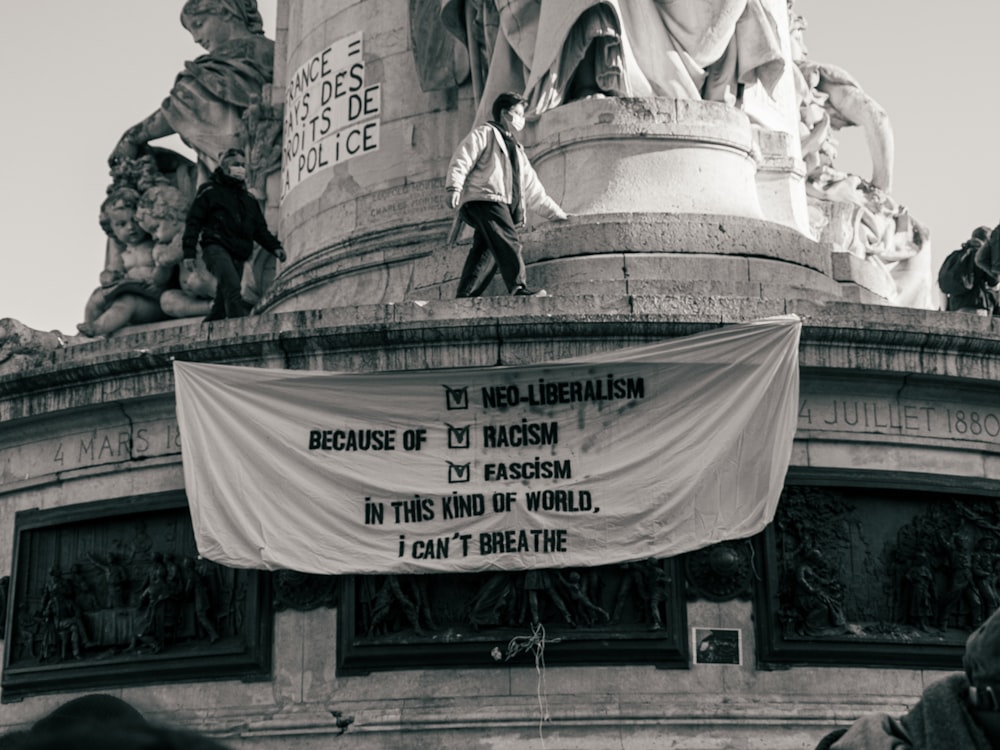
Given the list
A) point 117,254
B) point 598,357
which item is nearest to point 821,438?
point 598,357

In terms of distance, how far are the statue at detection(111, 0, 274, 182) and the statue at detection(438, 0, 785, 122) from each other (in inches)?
252

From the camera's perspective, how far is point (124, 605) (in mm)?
14594

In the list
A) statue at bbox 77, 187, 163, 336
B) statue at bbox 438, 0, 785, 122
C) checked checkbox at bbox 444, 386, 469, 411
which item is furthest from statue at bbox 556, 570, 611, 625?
statue at bbox 77, 187, 163, 336

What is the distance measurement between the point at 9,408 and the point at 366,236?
16.5 ft

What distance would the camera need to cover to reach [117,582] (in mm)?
14602

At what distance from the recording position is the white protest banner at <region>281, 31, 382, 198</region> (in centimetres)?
2023

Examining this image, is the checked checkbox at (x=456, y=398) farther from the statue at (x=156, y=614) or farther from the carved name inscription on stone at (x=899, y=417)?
the statue at (x=156, y=614)

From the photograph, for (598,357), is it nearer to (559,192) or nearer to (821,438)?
(821,438)

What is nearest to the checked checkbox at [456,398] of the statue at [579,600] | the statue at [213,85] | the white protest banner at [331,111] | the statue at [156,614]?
the statue at [579,600]

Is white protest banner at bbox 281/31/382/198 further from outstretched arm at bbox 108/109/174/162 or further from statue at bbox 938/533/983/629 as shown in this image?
statue at bbox 938/533/983/629

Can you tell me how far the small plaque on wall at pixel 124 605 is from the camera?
13875 mm

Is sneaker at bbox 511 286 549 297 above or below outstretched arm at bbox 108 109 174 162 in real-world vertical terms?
below

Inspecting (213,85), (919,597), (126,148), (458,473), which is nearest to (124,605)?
(458,473)

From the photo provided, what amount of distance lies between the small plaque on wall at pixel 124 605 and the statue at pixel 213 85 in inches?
366
